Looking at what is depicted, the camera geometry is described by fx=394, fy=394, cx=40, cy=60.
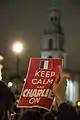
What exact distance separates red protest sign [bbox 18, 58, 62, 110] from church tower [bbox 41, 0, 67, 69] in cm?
4001

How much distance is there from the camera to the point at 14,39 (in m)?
44.4

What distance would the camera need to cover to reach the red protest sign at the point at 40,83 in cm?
311

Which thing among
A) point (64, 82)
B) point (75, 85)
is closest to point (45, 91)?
point (64, 82)

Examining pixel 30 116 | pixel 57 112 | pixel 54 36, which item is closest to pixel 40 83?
pixel 57 112

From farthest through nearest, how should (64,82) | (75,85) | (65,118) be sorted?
(75,85)
(64,82)
(65,118)

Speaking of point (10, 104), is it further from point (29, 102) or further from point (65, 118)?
point (29, 102)

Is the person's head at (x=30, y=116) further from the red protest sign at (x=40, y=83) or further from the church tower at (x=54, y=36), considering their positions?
the church tower at (x=54, y=36)

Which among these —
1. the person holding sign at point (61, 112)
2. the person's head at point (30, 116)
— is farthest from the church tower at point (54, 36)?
the person's head at point (30, 116)

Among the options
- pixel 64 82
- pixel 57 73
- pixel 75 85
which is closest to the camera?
pixel 64 82

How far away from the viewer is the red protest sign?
311 cm

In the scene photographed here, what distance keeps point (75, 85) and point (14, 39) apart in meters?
8.57

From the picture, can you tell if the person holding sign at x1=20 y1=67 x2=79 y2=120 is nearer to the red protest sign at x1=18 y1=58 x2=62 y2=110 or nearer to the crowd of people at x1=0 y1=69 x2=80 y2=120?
the crowd of people at x1=0 y1=69 x2=80 y2=120

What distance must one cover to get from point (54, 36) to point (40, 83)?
4226cm

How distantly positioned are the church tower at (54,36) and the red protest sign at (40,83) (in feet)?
131
